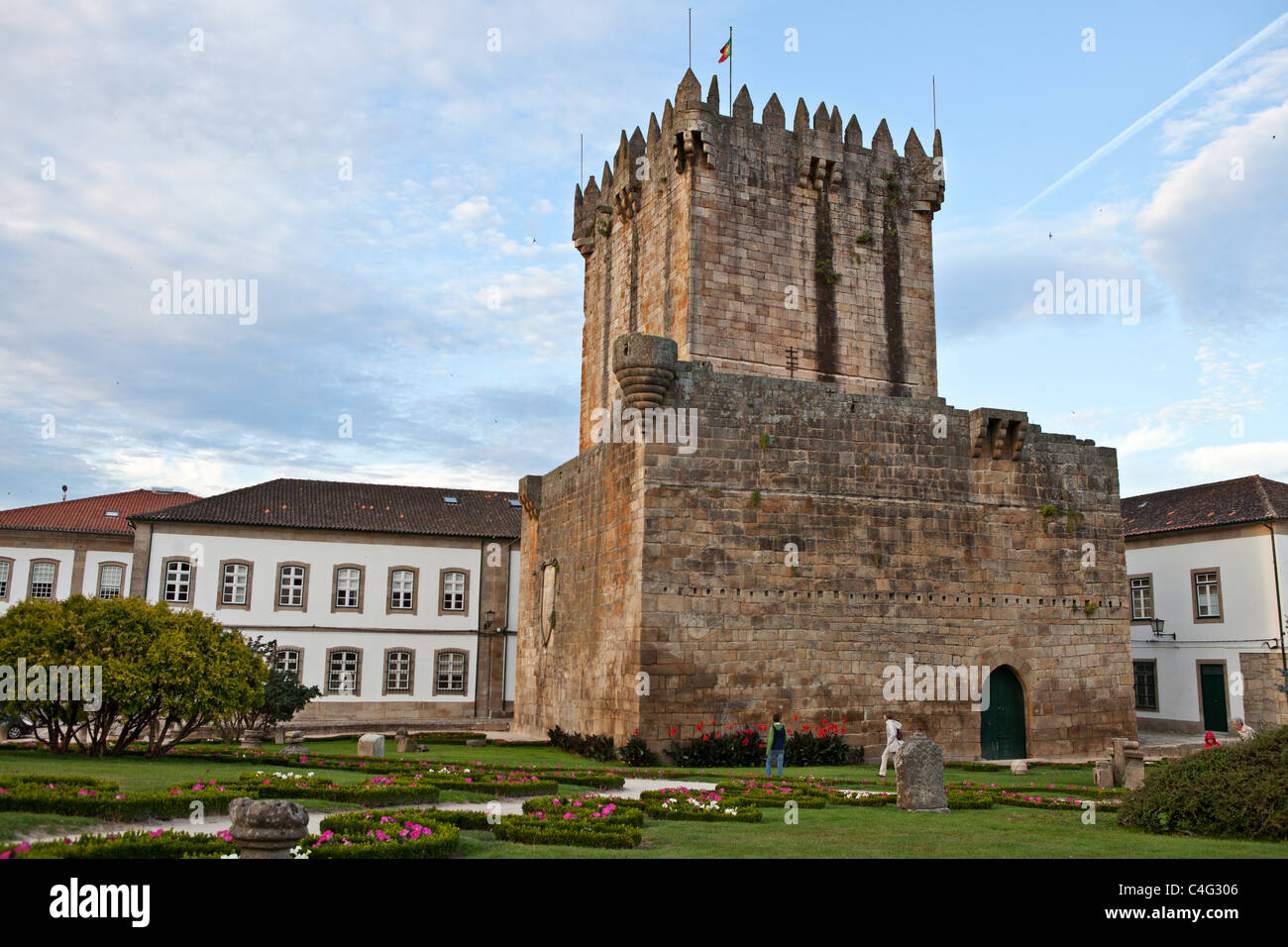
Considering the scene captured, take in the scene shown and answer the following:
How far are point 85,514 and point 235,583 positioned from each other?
8954 millimetres

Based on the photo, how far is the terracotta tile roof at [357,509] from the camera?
123 feet

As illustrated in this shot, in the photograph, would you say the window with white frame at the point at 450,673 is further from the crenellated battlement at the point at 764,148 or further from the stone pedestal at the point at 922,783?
the stone pedestal at the point at 922,783

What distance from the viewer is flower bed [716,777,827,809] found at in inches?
511

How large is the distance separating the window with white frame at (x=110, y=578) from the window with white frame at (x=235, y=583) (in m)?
5.67

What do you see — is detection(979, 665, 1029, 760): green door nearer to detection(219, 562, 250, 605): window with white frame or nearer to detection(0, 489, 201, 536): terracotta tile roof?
detection(219, 562, 250, 605): window with white frame

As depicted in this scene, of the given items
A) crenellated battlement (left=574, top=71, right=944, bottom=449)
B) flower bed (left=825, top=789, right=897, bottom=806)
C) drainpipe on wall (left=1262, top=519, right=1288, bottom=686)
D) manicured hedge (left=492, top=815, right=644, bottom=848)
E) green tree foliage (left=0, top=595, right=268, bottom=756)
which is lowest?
flower bed (left=825, top=789, right=897, bottom=806)

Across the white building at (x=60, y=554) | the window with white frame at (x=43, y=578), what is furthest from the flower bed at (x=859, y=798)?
the window with white frame at (x=43, y=578)

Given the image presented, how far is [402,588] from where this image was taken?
128 feet

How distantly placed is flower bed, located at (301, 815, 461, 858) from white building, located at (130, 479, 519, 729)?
91.6 ft

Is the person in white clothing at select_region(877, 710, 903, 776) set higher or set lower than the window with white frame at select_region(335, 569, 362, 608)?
lower

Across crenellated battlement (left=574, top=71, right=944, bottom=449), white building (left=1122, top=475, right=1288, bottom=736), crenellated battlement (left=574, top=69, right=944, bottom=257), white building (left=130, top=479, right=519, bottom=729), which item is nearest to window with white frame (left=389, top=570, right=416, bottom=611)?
white building (left=130, top=479, right=519, bottom=729)

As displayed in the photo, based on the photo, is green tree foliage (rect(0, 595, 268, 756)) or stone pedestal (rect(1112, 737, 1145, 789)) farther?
stone pedestal (rect(1112, 737, 1145, 789))
